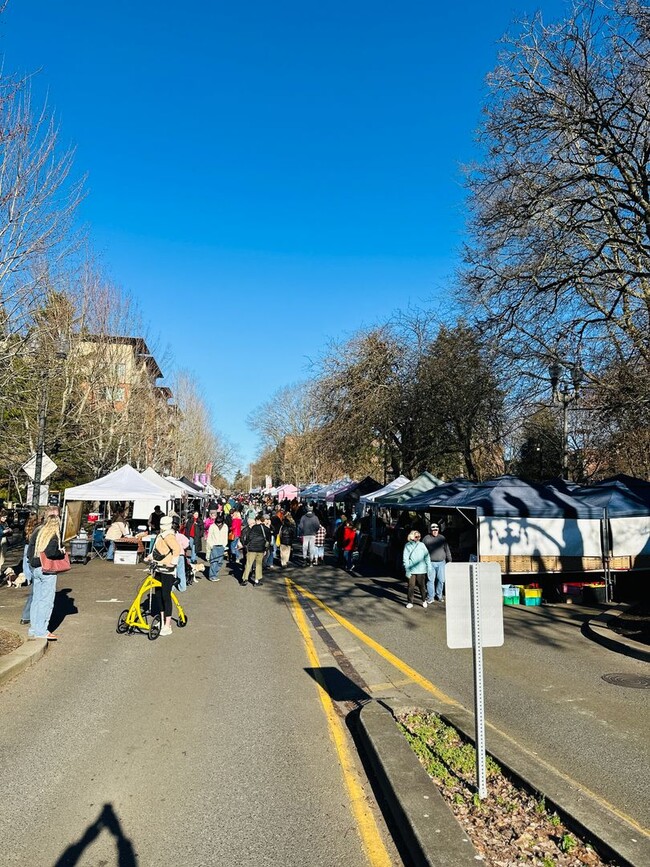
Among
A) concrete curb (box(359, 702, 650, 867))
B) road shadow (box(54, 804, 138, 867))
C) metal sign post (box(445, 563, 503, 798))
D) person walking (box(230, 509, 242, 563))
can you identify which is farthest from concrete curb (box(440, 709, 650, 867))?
person walking (box(230, 509, 242, 563))

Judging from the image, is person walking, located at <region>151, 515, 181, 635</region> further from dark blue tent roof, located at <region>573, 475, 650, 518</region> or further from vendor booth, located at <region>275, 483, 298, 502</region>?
vendor booth, located at <region>275, 483, 298, 502</region>

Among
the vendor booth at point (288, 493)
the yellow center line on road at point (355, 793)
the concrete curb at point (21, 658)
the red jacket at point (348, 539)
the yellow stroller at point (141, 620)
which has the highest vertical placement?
the vendor booth at point (288, 493)

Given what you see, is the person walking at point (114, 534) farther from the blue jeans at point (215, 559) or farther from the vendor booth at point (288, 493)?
the vendor booth at point (288, 493)

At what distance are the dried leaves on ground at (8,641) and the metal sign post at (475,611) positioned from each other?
6.25 metres

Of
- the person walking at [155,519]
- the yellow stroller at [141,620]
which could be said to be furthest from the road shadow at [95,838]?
the person walking at [155,519]

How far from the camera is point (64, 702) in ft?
21.4

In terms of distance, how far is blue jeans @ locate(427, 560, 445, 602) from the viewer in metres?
13.3

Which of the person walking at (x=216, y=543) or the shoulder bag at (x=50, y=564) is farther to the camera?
the person walking at (x=216, y=543)

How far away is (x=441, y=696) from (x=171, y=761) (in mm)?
3010

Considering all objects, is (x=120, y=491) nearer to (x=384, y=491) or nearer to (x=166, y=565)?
(x=384, y=491)

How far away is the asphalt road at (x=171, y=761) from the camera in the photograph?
3771mm

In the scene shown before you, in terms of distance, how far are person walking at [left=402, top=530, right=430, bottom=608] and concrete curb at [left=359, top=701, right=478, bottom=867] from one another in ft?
24.6

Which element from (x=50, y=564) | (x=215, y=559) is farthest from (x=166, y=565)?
(x=215, y=559)

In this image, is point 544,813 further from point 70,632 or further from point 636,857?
point 70,632
